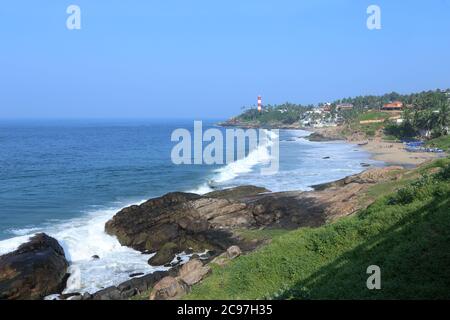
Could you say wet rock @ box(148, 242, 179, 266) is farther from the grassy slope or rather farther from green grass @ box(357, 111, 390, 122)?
green grass @ box(357, 111, 390, 122)

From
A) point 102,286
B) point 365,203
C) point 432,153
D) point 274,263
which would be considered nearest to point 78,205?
point 102,286

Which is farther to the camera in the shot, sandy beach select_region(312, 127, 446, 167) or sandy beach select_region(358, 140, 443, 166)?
sandy beach select_region(358, 140, 443, 166)

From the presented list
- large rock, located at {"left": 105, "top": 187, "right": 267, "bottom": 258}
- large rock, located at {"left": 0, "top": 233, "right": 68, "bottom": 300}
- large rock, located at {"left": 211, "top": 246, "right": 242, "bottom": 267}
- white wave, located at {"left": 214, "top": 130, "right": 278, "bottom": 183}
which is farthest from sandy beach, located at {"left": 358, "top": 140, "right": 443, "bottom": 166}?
large rock, located at {"left": 0, "top": 233, "right": 68, "bottom": 300}

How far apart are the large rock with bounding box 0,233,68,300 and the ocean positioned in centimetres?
85

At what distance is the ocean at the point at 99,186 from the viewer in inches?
1073

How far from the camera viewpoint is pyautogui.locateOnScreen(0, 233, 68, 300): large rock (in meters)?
21.8

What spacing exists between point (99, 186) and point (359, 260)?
1596 inches

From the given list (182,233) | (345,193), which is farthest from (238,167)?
(182,233)

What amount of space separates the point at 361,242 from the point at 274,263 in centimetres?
322

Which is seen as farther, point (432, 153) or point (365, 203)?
point (432, 153)

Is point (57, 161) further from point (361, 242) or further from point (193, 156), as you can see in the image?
point (361, 242)

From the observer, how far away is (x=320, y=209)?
31.9 metres

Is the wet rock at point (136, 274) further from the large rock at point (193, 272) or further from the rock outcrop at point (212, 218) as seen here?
the large rock at point (193, 272)

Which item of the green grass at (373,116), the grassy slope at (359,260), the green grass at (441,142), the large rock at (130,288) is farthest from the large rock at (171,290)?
the green grass at (373,116)
